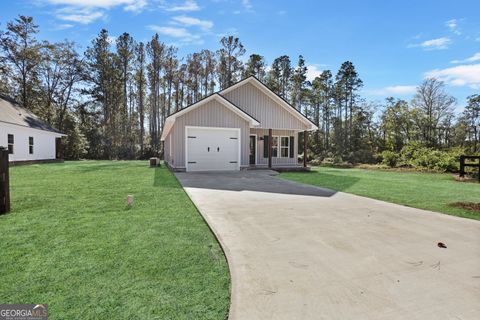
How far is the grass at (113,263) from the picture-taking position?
2.23m

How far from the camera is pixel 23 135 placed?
65.1 ft

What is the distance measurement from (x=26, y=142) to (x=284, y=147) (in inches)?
763

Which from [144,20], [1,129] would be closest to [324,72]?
[144,20]

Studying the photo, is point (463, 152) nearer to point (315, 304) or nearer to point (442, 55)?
point (442, 55)

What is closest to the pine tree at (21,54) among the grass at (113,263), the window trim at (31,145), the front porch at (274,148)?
the window trim at (31,145)

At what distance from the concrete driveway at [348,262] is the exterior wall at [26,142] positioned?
63.6ft

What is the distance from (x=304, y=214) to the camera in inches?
215

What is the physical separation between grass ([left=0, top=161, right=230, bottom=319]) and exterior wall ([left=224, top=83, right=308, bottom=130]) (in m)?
12.6

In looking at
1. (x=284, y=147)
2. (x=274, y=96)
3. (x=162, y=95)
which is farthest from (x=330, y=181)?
(x=162, y=95)

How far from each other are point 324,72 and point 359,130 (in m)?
10.1

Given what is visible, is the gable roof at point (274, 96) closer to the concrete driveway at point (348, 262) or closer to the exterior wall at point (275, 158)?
the exterior wall at point (275, 158)

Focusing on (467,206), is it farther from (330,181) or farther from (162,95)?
(162,95)

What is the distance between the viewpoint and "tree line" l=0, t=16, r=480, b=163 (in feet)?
99.9

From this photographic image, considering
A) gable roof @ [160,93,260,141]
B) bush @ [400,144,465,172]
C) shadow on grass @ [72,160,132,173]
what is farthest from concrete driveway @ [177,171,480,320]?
bush @ [400,144,465,172]
